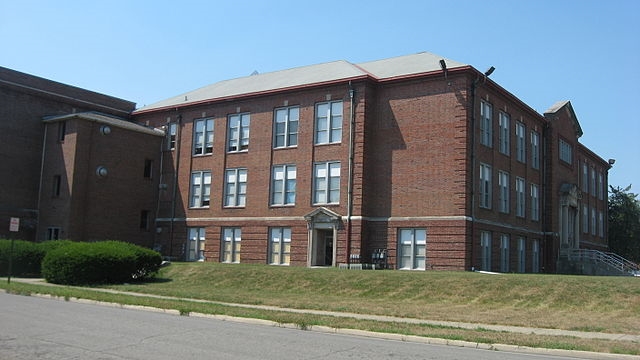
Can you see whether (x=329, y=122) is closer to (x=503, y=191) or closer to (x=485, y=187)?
(x=485, y=187)

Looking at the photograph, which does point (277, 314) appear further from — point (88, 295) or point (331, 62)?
point (331, 62)

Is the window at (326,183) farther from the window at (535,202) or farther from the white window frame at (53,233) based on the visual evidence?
the white window frame at (53,233)

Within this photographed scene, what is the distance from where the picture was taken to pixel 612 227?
67.6m

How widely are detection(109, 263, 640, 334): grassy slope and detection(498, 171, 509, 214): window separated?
549 inches

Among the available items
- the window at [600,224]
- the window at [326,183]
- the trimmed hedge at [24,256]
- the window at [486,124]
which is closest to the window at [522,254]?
the window at [486,124]

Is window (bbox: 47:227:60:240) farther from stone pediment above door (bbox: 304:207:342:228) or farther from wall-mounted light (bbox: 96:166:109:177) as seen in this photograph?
stone pediment above door (bbox: 304:207:342:228)

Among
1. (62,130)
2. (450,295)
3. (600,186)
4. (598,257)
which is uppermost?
(600,186)

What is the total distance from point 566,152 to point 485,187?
17.1 metres

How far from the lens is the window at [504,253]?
38.2 metres

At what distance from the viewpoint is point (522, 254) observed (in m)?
41.4

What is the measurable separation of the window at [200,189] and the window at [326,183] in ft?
29.0

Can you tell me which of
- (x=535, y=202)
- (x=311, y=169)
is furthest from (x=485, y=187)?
(x=311, y=169)

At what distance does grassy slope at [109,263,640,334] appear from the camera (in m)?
18.7

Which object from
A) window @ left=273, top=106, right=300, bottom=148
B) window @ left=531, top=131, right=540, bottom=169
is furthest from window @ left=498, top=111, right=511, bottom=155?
window @ left=273, top=106, right=300, bottom=148
